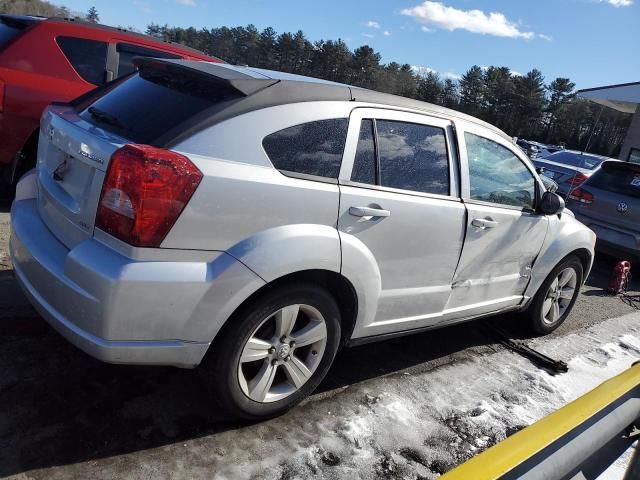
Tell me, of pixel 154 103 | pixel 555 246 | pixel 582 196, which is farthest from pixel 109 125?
pixel 582 196

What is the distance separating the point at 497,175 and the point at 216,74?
211 centimetres

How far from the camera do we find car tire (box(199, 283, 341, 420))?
254 cm

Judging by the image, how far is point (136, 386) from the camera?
117 inches

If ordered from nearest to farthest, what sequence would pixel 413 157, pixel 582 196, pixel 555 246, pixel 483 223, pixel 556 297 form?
pixel 413 157
pixel 483 223
pixel 555 246
pixel 556 297
pixel 582 196

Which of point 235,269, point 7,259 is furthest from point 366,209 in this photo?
point 7,259

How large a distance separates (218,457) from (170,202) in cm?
121

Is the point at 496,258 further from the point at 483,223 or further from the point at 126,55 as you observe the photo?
the point at 126,55

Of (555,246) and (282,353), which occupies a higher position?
(555,246)

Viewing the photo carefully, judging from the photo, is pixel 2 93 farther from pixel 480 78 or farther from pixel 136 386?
A: pixel 480 78

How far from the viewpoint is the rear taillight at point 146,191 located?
2.23m

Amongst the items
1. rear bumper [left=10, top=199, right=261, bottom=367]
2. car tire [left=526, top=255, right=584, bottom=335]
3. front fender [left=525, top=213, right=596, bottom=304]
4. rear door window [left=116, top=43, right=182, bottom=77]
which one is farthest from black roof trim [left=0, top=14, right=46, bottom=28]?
car tire [left=526, top=255, right=584, bottom=335]

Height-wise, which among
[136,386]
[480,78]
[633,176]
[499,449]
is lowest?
[136,386]

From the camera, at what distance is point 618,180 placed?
794 centimetres

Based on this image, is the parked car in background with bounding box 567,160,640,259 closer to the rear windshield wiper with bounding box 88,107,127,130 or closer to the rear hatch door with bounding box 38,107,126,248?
the rear windshield wiper with bounding box 88,107,127,130
